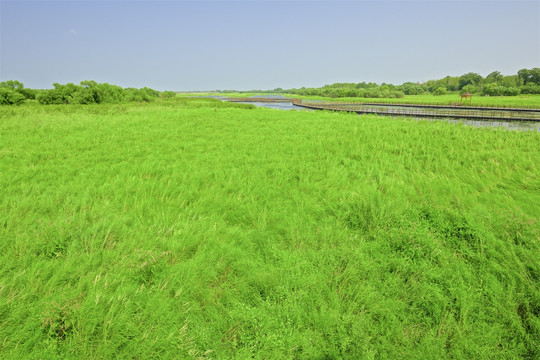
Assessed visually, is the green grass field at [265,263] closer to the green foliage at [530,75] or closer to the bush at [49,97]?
the bush at [49,97]

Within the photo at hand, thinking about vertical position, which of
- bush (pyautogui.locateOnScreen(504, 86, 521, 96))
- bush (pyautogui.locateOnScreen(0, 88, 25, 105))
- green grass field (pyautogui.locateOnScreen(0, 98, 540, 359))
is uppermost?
bush (pyautogui.locateOnScreen(504, 86, 521, 96))

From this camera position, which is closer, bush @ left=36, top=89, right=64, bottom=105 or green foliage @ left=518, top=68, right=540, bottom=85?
bush @ left=36, top=89, right=64, bottom=105

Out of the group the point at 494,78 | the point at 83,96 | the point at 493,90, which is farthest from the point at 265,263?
the point at 494,78

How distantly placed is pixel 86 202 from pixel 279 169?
180 inches

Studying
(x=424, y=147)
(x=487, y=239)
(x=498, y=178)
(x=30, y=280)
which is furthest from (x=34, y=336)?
(x=424, y=147)

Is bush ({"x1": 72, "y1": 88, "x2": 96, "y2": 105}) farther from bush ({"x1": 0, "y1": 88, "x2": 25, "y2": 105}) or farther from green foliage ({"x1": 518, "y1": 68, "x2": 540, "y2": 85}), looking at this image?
green foliage ({"x1": 518, "y1": 68, "x2": 540, "y2": 85})

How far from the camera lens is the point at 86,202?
4.46m

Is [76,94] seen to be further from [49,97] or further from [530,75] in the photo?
[530,75]

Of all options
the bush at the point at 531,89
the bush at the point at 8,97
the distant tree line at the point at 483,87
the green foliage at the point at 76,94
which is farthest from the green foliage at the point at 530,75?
the bush at the point at 8,97

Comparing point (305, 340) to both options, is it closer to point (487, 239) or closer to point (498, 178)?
point (487, 239)

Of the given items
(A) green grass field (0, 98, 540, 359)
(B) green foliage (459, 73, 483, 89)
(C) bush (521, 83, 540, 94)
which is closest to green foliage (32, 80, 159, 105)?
(A) green grass field (0, 98, 540, 359)

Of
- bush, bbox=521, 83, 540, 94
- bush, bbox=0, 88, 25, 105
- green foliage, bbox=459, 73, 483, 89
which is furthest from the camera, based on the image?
green foliage, bbox=459, 73, 483, 89

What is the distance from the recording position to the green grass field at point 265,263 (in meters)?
2.25

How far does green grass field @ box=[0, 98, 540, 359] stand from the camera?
2.25 meters
